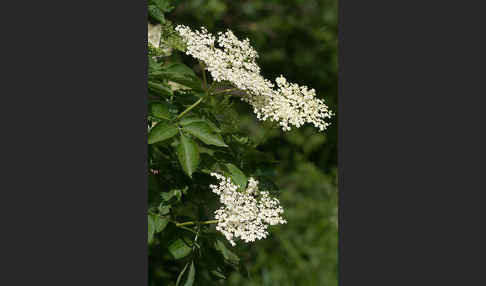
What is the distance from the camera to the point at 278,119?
180 centimetres

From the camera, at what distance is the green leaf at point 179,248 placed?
1782 millimetres

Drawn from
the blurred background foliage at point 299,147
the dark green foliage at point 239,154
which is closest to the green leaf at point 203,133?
the dark green foliage at point 239,154

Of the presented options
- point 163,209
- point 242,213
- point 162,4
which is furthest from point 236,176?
point 162,4

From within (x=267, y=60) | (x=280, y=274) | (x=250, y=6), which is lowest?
(x=280, y=274)

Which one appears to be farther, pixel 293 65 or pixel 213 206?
pixel 293 65

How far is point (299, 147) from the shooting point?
4.13m

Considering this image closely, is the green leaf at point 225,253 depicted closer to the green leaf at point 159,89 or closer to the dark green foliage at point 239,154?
the dark green foliage at point 239,154

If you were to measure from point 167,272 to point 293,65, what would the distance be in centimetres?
213

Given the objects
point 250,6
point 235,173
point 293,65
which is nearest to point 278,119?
point 235,173

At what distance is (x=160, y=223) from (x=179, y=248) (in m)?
0.12

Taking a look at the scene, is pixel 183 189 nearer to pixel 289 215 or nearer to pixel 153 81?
pixel 153 81

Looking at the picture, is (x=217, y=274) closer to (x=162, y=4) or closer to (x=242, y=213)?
(x=242, y=213)

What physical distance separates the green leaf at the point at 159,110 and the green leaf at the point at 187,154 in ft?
0.30

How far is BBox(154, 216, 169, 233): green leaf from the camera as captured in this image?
5.64 ft
